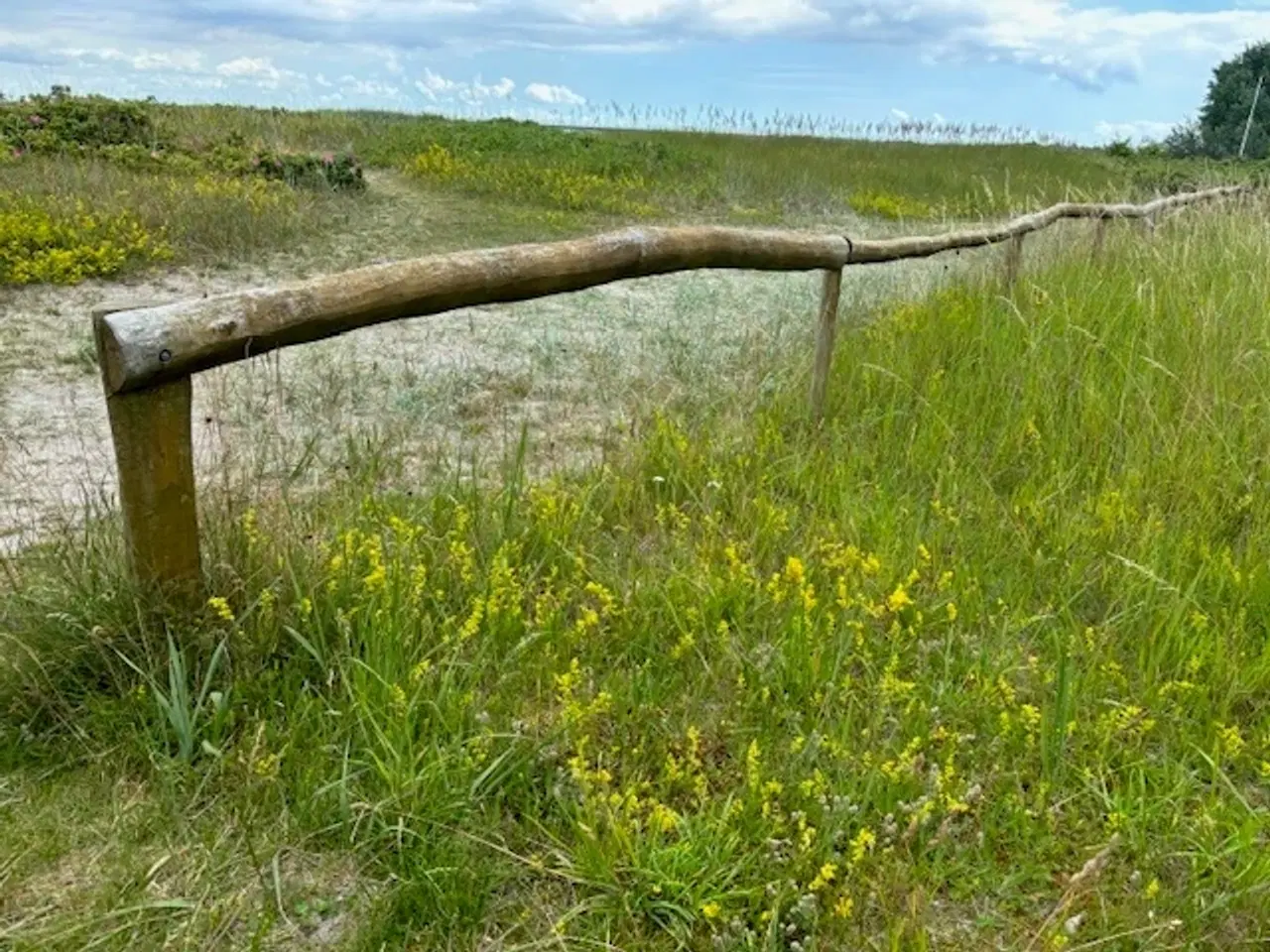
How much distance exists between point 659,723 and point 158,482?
4.48 feet

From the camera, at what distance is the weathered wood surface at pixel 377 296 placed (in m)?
2.30

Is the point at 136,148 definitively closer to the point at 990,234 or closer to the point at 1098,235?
the point at 990,234

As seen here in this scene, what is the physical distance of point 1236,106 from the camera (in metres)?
40.7

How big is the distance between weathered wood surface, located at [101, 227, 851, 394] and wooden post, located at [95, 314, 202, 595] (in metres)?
0.07

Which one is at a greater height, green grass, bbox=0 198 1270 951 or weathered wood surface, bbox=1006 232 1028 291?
weathered wood surface, bbox=1006 232 1028 291

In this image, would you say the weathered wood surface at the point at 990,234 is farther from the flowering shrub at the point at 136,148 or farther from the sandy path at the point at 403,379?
the flowering shrub at the point at 136,148

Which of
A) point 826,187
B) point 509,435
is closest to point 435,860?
point 509,435

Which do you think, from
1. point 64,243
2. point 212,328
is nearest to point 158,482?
point 212,328

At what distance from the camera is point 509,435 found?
529 centimetres

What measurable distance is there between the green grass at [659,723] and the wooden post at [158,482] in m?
0.12

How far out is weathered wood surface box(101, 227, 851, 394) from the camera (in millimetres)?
2299

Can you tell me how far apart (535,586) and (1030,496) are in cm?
197

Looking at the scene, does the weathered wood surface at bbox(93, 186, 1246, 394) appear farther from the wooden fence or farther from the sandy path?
the sandy path

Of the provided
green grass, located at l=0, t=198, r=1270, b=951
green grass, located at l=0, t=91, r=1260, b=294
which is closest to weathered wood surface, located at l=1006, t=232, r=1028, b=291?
green grass, located at l=0, t=91, r=1260, b=294
